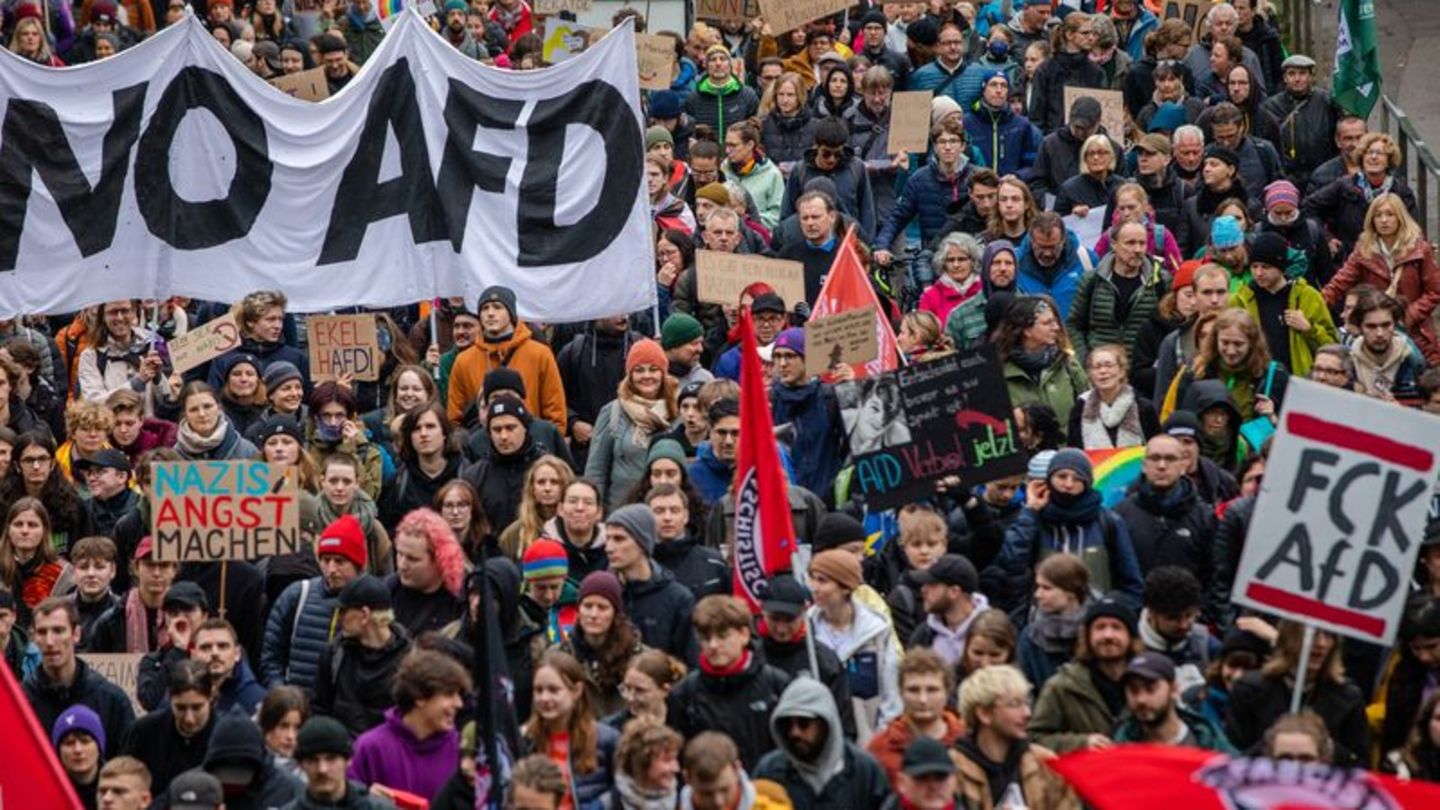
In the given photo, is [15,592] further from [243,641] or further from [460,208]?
[460,208]

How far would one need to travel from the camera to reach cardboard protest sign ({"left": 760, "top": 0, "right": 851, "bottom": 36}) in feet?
75.5

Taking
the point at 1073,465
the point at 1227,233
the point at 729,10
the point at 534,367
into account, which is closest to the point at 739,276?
the point at 534,367

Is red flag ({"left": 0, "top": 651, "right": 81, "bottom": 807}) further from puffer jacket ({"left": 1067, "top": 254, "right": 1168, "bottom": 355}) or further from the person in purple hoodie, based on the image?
puffer jacket ({"left": 1067, "top": 254, "right": 1168, "bottom": 355})

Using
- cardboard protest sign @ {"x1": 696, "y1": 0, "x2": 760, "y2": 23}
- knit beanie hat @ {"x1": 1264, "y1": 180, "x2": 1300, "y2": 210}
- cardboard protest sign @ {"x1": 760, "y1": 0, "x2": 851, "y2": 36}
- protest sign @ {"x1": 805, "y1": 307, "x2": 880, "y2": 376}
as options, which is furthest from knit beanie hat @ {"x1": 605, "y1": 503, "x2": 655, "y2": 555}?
cardboard protest sign @ {"x1": 696, "y1": 0, "x2": 760, "y2": 23}

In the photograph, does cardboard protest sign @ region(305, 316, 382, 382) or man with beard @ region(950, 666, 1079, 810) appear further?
cardboard protest sign @ region(305, 316, 382, 382)

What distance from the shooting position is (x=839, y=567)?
40.1 ft

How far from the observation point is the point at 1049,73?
21359 mm

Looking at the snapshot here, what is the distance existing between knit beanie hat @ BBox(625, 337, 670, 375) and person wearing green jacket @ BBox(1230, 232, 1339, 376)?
2849 mm

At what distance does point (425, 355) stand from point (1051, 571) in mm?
6726

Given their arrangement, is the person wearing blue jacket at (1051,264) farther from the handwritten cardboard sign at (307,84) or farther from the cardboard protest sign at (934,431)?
the handwritten cardboard sign at (307,84)

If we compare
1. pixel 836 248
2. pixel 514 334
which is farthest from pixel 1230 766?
pixel 836 248

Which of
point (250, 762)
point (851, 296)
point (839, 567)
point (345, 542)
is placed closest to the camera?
point (250, 762)

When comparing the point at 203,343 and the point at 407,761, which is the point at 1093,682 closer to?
the point at 407,761

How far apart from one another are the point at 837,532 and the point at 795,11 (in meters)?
10.8
